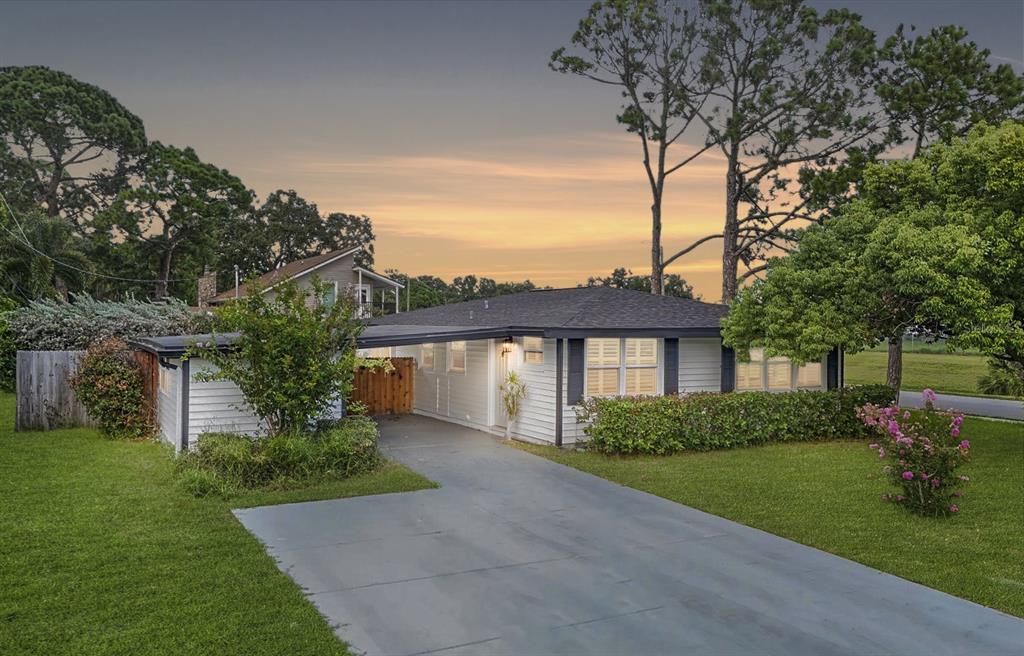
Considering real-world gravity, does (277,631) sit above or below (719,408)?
below

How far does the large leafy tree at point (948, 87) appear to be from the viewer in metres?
20.8

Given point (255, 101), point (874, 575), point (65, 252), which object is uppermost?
point (255, 101)


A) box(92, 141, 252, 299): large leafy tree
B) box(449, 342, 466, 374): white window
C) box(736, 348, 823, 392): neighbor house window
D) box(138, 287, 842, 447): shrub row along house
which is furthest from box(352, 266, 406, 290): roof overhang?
box(736, 348, 823, 392): neighbor house window

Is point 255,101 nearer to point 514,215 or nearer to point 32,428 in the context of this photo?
point 514,215

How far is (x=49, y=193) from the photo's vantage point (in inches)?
1785

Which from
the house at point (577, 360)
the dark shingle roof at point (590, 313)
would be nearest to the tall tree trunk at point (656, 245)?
the dark shingle roof at point (590, 313)

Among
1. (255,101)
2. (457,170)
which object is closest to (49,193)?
(255,101)

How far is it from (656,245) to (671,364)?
1561 centimetres

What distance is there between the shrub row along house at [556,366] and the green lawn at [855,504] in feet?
5.02

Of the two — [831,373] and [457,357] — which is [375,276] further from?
[831,373]

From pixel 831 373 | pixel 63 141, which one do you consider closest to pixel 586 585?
pixel 831 373

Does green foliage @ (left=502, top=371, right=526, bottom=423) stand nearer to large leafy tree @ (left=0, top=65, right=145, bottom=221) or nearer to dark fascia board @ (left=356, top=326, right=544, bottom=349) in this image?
dark fascia board @ (left=356, top=326, right=544, bottom=349)

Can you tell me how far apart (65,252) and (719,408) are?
24858 mm

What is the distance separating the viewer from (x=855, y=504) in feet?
30.7
